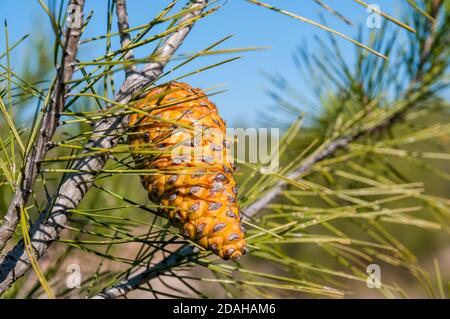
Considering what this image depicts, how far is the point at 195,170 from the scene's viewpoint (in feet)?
1.33

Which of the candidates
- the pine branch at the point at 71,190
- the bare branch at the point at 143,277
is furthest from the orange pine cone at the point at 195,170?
the bare branch at the point at 143,277

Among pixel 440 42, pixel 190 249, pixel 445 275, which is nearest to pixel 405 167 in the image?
pixel 445 275

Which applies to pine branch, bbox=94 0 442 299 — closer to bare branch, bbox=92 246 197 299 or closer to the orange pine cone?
bare branch, bbox=92 246 197 299

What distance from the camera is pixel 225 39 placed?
364 millimetres

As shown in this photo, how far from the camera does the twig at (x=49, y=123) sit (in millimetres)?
342

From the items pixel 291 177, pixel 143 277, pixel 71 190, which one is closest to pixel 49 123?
pixel 71 190

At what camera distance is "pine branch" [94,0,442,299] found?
56cm

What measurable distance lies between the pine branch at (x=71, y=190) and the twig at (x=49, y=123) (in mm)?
26

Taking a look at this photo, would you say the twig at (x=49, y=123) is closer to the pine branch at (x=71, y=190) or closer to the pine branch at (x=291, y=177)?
the pine branch at (x=71, y=190)

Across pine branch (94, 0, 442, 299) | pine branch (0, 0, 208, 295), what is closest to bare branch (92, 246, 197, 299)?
pine branch (94, 0, 442, 299)

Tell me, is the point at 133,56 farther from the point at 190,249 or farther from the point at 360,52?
the point at 360,52

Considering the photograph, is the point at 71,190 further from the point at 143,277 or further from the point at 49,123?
the point at 143,277

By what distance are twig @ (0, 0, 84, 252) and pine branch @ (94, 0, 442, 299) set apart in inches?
6.4

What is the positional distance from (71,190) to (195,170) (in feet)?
0.36
